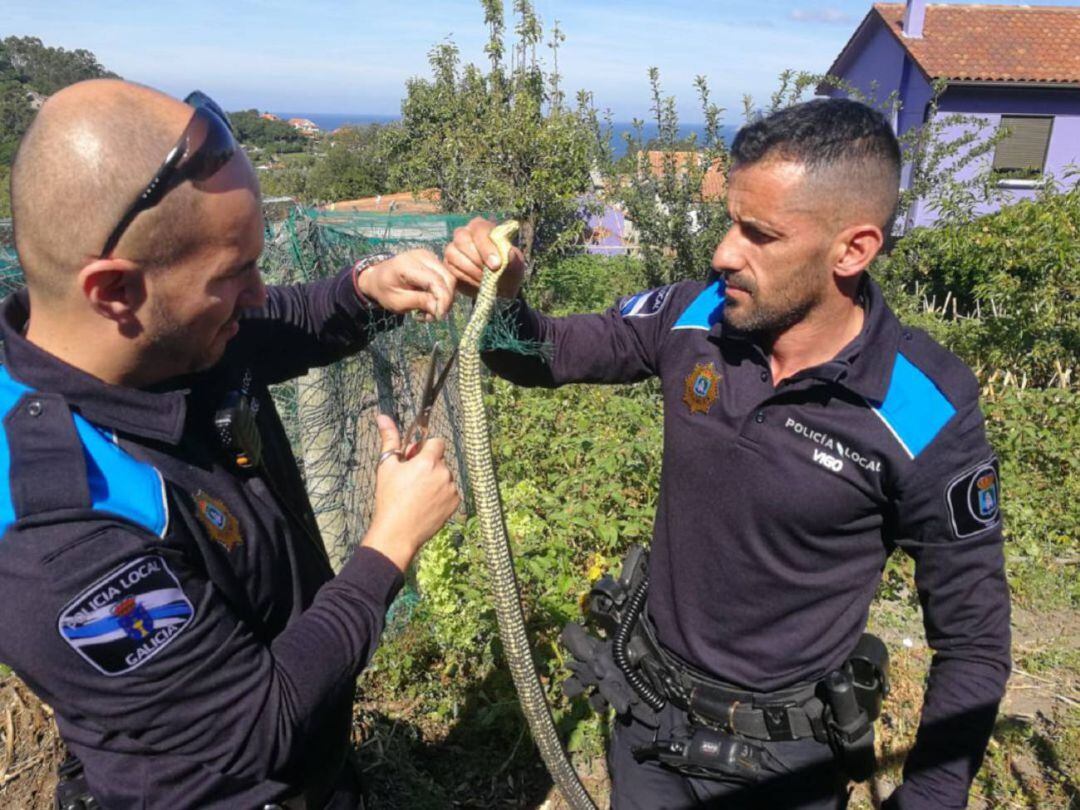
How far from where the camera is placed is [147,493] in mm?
1205

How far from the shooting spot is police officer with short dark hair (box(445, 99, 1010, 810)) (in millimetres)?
1754

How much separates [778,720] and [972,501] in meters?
0.76

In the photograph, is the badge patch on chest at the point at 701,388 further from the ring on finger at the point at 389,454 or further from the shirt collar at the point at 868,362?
the ring on finger at the point at 389,454

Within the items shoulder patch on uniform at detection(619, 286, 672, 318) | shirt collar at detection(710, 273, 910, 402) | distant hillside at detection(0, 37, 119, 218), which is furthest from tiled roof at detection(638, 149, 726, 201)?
distant hillside at detection(0, 37, 119, 218)

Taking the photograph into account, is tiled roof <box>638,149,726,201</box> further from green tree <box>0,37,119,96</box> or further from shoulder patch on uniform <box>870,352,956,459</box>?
green tree <box>0,37,119,96</box>

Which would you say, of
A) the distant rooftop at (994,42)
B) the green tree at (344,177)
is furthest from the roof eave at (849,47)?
the green tree at (344,177)

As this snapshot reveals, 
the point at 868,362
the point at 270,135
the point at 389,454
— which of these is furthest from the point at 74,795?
the point at 270,135

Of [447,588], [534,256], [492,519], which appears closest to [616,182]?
[534,256]

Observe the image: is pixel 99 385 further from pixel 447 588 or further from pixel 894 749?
pixel 894 749

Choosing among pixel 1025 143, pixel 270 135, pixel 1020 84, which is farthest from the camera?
pixel 270 135

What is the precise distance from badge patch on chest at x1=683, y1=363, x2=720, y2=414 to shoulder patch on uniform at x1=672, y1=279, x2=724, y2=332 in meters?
0.13

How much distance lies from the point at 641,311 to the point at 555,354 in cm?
31

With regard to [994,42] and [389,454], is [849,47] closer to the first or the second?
[994,42]

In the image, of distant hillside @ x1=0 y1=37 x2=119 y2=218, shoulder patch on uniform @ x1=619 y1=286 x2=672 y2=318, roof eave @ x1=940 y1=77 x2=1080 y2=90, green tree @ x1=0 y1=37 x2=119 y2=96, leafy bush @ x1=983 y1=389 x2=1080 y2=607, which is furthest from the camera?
green tree @ x1=0 y1=37 x2=119 y2=96
